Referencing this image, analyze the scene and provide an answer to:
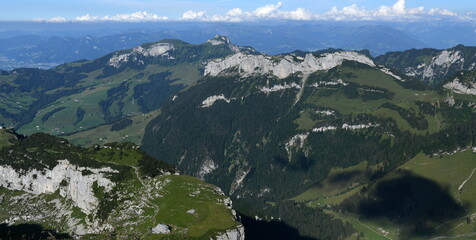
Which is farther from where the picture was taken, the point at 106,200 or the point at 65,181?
the point at 65,181

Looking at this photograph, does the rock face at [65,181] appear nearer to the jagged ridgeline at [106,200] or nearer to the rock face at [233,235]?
the jagged ridgeline at [106,200]

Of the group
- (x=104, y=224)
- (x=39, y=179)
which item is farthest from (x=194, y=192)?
(x=39, y=179)

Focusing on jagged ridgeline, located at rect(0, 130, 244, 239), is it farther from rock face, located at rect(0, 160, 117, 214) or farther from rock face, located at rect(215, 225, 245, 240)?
rock face, located at rect(215, 225, 245, 240)

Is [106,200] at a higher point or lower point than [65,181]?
higher

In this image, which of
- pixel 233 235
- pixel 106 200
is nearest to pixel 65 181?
pixel 106 200

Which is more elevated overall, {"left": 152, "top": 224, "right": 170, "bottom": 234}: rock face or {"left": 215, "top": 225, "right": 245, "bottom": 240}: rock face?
{"left": 152, "top": 224, "right": 170, "bottom": 234}: rock face

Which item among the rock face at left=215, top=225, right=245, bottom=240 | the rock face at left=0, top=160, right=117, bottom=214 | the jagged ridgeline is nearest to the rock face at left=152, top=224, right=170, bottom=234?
the jagged ridgeline

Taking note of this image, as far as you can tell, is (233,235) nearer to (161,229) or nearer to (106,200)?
(161,229)

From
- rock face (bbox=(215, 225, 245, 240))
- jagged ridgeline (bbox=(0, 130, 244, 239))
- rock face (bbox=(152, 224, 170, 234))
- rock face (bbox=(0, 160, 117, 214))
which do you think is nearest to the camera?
rock face (bbox=(215, 225, 245, 240))
